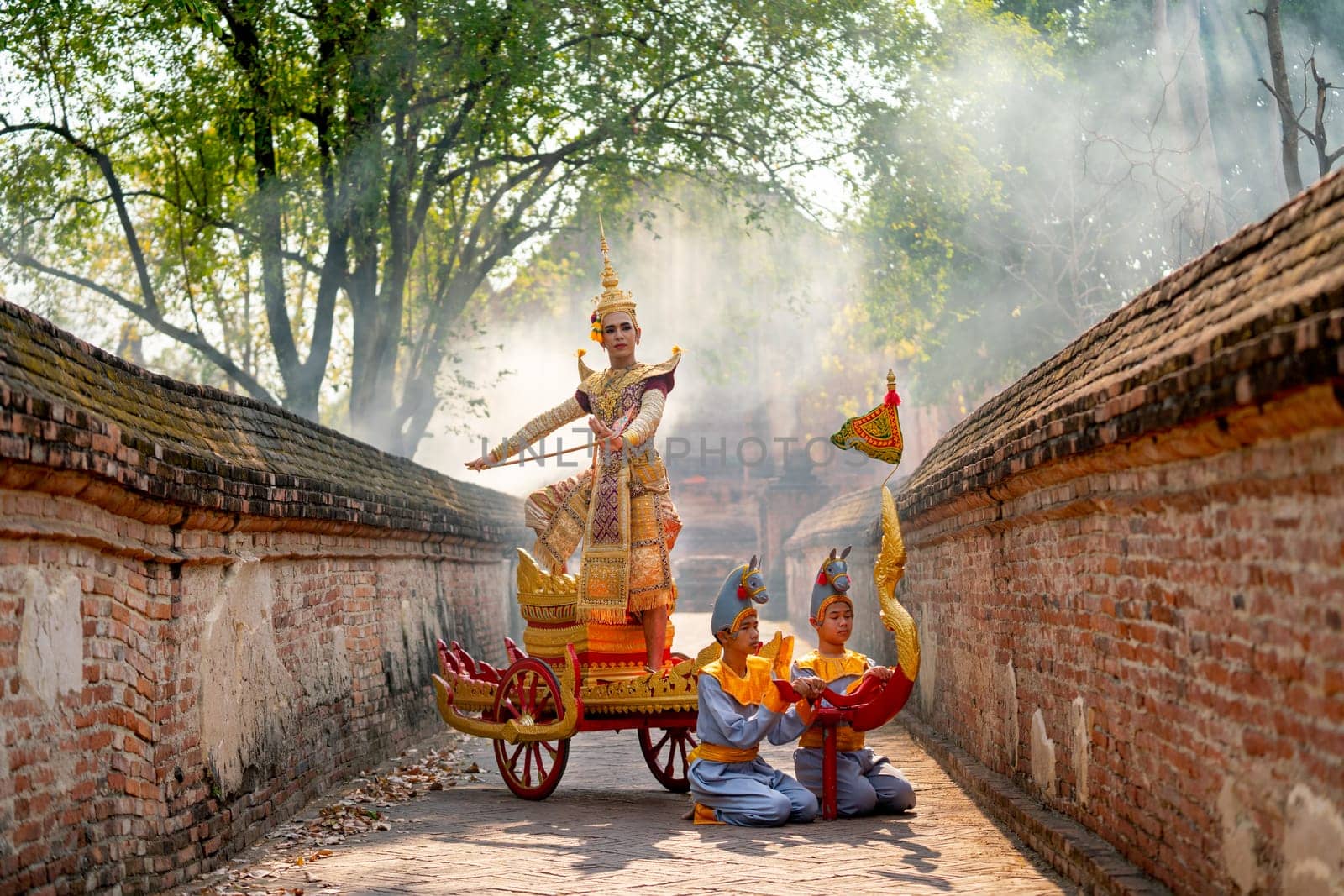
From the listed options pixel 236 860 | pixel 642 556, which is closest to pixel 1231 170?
pixel 642 556

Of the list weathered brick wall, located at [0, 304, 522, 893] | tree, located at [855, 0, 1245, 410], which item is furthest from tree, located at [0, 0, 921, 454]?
weathered brick wall, located at [0, 304, 522, 893]

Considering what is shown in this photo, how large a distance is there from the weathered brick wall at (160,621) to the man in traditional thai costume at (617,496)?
1.45 meters

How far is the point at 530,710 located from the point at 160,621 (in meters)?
2.60

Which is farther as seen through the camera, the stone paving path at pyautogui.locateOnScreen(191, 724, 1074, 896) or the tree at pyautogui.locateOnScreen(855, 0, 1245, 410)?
the tree at pyautogui.locateOnScreen(855, 0, 1245, 410)

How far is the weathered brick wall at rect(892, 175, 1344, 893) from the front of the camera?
12.9 feet

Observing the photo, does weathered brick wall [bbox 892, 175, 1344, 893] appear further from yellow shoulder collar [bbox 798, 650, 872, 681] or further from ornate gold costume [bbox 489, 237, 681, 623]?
ornate gold costume [bbox 489, 237, 681, 623]

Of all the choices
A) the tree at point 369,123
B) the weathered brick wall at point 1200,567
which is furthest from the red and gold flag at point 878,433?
the tree at point 369,123

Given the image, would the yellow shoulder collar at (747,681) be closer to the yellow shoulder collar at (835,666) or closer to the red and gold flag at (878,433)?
the yellow shoulder collar at (835,666)

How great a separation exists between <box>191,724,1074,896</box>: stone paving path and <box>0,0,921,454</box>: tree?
1245 centimetres

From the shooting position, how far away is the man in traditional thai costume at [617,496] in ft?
28.1

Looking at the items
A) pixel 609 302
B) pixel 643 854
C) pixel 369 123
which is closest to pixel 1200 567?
pixel 643 854

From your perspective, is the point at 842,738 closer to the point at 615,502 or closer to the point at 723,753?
the point at 723,753

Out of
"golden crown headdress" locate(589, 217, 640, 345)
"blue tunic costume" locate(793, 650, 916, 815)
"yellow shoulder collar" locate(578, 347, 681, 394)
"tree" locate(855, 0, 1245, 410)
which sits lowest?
"blue tunic costume" locate(793, 650, 916, 815)

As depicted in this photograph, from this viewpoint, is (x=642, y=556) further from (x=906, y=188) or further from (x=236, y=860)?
(x=906, y=188)
